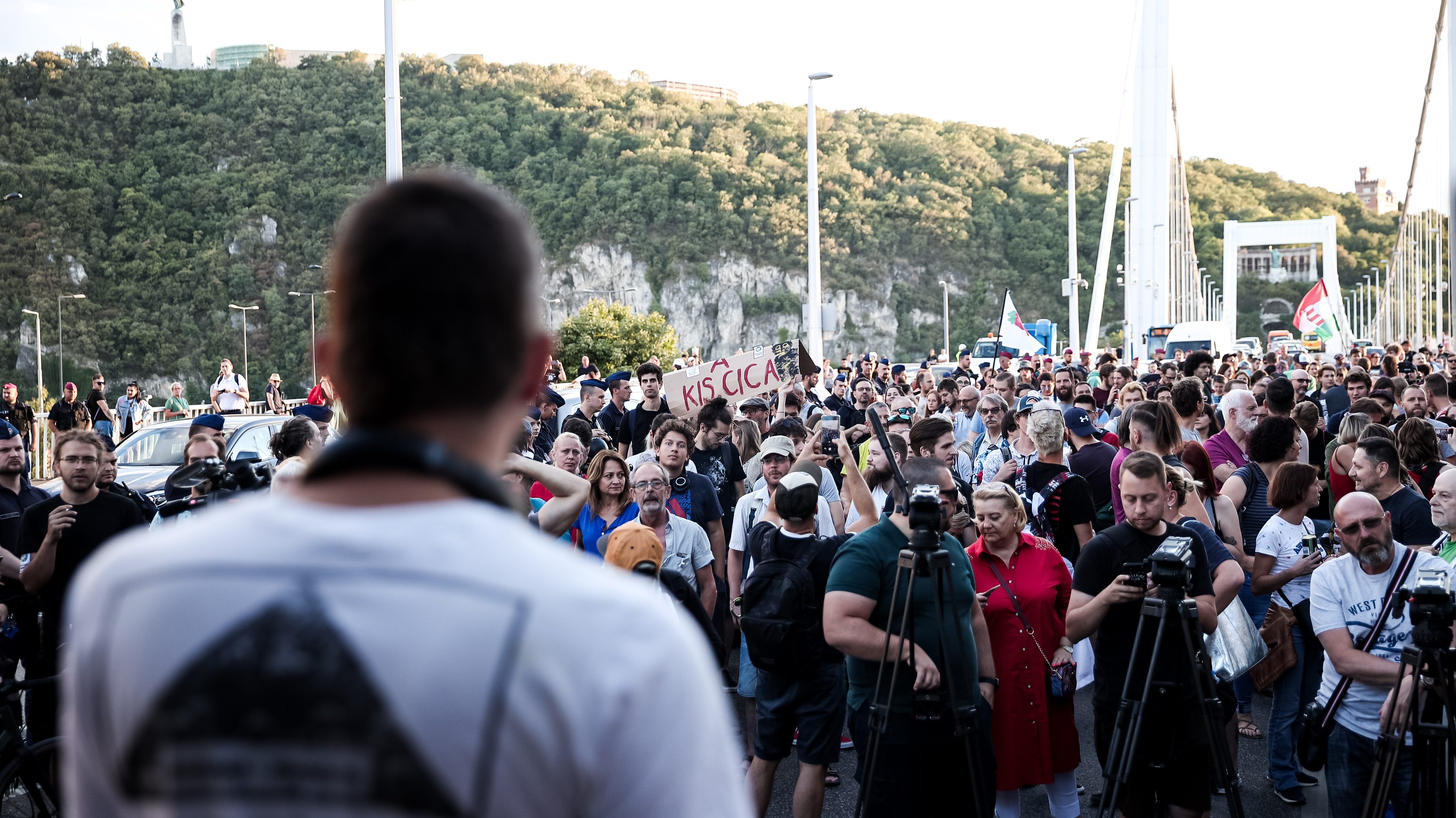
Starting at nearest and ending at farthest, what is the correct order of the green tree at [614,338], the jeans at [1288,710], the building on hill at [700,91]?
the jeans at [1288,710] < the green tree at [614,338] < the building on hill at [700,91]

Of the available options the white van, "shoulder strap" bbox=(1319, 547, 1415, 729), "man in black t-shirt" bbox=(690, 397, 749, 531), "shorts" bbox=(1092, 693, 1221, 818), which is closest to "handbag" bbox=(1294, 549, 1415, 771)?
"shoulder strap" bbox=(1319, 547, 1415, 729)

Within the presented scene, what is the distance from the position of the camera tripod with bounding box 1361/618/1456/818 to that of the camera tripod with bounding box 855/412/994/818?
4.09 feet

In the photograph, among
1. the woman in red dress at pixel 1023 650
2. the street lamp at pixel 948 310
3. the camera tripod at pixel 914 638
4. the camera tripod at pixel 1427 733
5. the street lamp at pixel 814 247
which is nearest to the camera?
the camera tripod at pixel 1427 733

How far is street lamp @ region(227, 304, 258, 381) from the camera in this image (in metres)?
73.2

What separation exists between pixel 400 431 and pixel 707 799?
420 millimetres

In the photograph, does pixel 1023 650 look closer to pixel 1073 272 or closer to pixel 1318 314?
pixel 1318 314

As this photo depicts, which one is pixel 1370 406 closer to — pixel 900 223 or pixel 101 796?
pixel 101 796

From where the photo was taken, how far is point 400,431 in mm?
1105

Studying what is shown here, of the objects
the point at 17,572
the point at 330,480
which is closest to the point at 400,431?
the point at 330,480

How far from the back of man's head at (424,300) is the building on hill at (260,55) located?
86701 millimetres

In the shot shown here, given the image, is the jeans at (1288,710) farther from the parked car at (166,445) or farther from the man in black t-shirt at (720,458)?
the parked car at (166,445)

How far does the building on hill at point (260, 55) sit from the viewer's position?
4082 inches

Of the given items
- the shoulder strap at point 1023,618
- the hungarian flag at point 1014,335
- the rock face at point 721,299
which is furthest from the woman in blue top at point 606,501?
the rock face at point 721,299

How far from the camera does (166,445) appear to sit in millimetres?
14719
